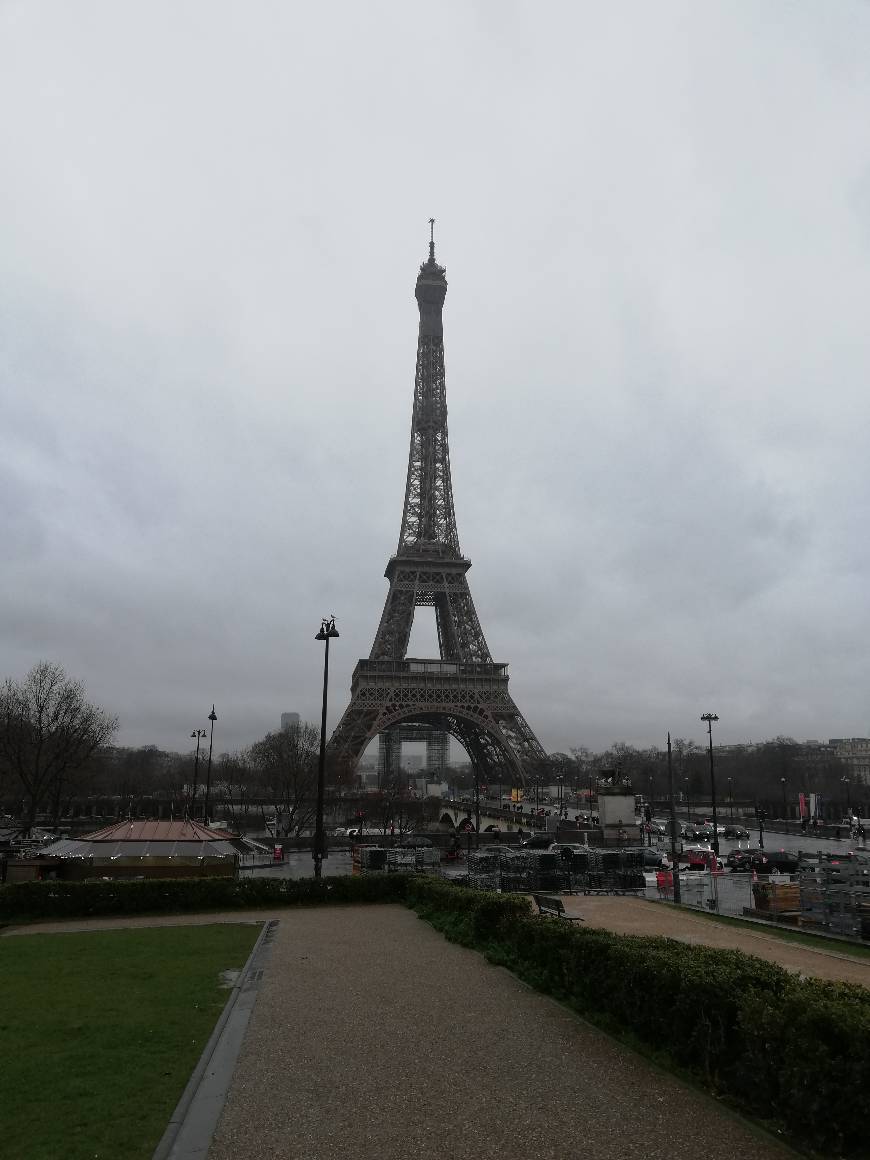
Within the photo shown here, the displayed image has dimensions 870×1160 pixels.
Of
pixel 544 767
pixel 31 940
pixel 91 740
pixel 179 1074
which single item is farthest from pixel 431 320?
pixel 179 1074

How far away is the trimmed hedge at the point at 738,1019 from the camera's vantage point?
701 cm

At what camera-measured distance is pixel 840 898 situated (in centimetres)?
1978

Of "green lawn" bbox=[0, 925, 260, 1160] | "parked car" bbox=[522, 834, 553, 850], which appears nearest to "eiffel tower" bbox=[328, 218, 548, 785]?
"parked car" bbox=[522, 834, 553, 850]

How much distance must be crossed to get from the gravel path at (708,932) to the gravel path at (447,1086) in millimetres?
4758

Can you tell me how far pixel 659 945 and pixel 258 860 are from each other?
3548 cm

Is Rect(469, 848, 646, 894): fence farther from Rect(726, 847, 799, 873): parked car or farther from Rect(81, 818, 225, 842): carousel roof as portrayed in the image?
Result: Rect(81, 818, 225, 842): carousel roof

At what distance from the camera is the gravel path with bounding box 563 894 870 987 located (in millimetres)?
14945

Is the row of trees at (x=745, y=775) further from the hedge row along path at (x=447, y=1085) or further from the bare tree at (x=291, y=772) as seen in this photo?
the hedge row along path at (x=447, y=1085)

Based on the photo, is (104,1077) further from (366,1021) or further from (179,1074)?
(366,1021)

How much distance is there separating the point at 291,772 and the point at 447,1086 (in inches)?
2674

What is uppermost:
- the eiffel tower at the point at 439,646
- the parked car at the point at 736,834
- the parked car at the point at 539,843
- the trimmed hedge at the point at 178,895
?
the eiffel tower at the point at 439,646

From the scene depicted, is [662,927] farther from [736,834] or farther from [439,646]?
[439,646]

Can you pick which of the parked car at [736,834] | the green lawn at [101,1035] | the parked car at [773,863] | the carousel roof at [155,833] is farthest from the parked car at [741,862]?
the green lawn at [101,1035]

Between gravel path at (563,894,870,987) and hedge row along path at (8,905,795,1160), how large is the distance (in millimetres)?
4705
